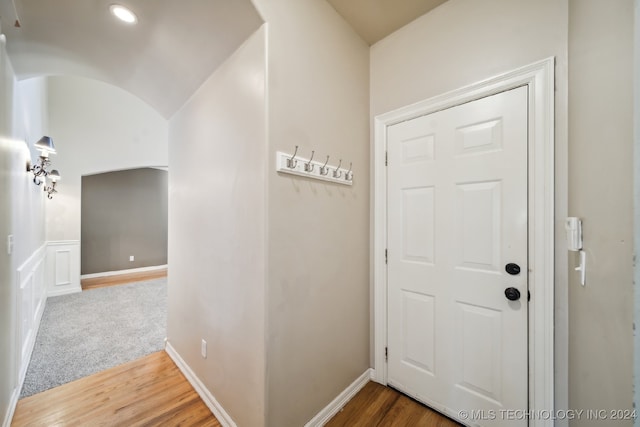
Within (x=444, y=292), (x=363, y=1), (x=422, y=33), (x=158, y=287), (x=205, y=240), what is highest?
(x=363, y=1)

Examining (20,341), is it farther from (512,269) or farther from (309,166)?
(512,269)

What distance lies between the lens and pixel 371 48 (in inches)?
75.8

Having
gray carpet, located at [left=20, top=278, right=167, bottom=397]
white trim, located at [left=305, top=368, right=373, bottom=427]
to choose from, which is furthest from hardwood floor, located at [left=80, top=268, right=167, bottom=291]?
white trim, located at [left=305, top=368, right=373, bottom=427]

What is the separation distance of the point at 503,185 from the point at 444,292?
74 centimetres

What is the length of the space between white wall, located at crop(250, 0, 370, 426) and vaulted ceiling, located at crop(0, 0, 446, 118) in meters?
0.21

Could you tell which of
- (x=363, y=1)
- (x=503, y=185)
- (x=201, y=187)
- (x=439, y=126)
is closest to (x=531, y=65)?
(x=439, y=126)

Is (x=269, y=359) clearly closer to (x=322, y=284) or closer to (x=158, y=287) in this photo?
(x=322, y=284)

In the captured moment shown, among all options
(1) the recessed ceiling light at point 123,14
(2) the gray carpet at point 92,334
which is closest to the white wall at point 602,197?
(1) the recessed ceiling light at point 123,14

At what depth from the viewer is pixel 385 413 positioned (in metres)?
1.56

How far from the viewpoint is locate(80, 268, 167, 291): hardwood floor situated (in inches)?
186

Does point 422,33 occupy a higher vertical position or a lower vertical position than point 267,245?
higher

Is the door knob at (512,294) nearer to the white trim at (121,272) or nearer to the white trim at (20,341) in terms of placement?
the white trim at (20,341)

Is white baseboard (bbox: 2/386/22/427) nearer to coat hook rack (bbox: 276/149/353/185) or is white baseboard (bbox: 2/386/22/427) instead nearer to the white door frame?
coat hook rack (bbox: 276/149/353/185)

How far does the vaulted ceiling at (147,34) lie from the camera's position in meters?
1.26
